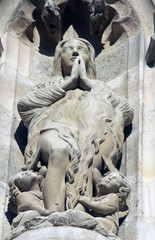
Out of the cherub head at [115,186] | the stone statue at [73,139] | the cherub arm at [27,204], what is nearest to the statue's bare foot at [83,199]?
the stone statue at [73,139]

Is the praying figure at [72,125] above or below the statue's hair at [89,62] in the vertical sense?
below

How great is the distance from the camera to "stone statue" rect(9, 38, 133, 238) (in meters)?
6.60

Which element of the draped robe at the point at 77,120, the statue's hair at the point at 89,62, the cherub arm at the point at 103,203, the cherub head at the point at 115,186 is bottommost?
the cherub arm at the point at 103,203

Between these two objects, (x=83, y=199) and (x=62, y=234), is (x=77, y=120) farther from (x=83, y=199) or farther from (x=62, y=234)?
(x=62, y=234)

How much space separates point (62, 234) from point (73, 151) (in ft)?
2.54

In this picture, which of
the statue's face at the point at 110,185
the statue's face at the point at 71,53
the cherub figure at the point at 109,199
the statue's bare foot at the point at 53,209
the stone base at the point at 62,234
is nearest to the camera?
the stone base at the point at 62,234

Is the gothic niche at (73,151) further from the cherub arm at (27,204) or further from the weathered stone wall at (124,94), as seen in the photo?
the weathered stone wall at (124,94)

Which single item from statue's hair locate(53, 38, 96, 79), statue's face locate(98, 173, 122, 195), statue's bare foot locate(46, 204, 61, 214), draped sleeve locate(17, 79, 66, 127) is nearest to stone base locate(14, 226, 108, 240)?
statue's bare foot locate(46, 204, 61, 214)

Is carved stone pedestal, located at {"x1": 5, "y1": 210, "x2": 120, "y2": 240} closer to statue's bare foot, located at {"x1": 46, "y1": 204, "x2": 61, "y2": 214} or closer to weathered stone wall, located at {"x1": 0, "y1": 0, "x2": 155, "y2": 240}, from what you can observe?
statue's bare foot, located at {"x1": 46, "y1": 204, "x2": 61, "y2": 214}

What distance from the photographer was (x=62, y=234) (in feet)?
20.1

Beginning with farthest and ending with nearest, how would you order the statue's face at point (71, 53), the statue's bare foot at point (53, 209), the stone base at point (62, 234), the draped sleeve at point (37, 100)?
A: the statue's face at point (71, 53) < the draped sleeve at point (37, 100) < the statue's bare foot at point (53, 209) < the stone base at point (62, 234)

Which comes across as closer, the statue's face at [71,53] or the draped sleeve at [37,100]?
the draped sleeve at [37,100]

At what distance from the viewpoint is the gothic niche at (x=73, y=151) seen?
6.50 metres

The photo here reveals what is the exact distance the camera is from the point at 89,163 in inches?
267
